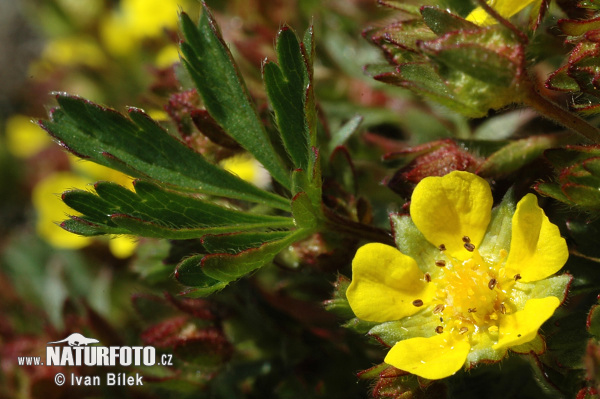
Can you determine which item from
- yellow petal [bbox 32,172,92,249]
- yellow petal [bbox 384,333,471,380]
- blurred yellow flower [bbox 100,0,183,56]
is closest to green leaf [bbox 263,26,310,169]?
yellow petal [bbox 384,333,471,380]

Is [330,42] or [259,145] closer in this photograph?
[259,145]

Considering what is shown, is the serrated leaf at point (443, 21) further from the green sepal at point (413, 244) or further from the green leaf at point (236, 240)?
the green leaf at point (236, 240)


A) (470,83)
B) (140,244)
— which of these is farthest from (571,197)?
(140,244)

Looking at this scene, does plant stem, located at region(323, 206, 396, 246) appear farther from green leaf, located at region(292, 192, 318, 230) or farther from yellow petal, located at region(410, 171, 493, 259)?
yellow petal, located at region(410, 171, 493, 259)

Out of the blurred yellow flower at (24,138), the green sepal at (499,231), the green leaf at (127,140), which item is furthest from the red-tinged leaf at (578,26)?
the blurred yellow flower at (24,138)

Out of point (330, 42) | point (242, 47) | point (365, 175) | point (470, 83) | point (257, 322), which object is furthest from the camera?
point (330, 42)

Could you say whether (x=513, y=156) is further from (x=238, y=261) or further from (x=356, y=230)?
(x=238, y=261)

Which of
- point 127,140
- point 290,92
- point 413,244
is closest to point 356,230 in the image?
point 413,244

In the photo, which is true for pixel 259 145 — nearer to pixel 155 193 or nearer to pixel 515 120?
pixel 155 193
